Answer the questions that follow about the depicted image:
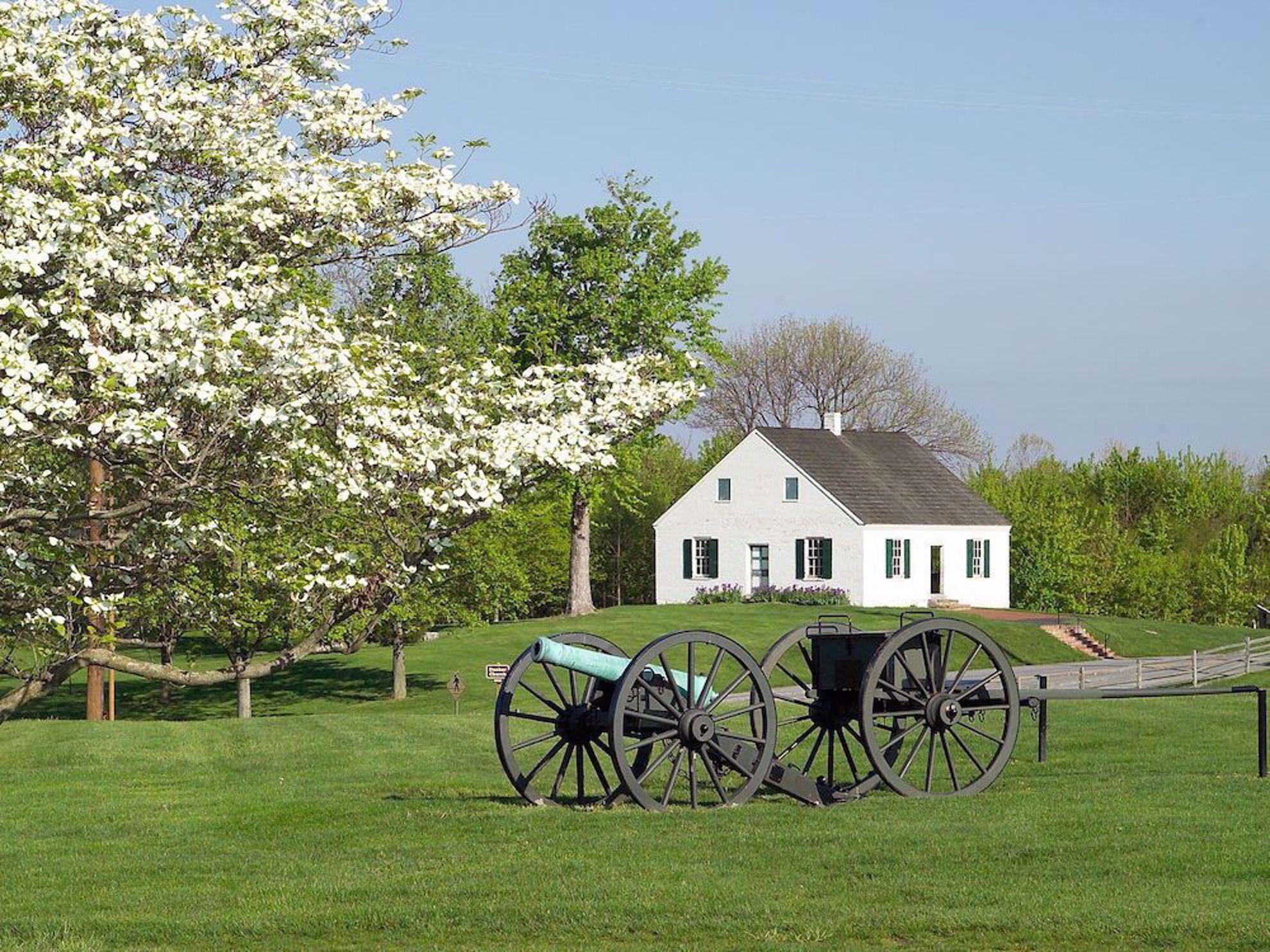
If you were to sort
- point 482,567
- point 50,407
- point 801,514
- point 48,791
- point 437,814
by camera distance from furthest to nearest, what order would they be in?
point 801,514, point 482,567, point 48,791, point 437,814, point 50,407

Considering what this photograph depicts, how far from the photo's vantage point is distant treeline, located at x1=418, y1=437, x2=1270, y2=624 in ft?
219

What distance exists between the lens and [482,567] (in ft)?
136

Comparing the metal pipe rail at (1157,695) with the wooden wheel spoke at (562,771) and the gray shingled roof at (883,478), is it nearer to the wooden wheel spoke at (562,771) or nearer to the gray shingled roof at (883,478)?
the wooden wheel spoke at (562,771)

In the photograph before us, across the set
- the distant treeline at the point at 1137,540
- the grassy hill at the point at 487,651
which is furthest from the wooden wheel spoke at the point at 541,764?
the distant treeline at the point at 1137,540

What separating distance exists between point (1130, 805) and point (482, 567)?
28.3 metres

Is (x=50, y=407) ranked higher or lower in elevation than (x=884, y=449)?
lower

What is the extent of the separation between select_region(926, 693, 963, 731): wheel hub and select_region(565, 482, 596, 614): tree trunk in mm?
42834

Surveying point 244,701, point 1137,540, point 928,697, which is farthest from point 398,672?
point 1137,540

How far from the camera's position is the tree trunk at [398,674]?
42.4m

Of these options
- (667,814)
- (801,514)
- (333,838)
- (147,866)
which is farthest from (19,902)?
(801,514)

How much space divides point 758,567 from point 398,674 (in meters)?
22.7

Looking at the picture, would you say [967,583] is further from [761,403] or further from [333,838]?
[333,838]

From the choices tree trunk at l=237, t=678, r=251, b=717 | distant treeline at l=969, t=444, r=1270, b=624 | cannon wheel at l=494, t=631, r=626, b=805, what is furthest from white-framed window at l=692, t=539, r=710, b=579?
cannon wheel at l=494, t=631, r=626, b=805

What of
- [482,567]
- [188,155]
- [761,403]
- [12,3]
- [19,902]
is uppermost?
[761,403]
